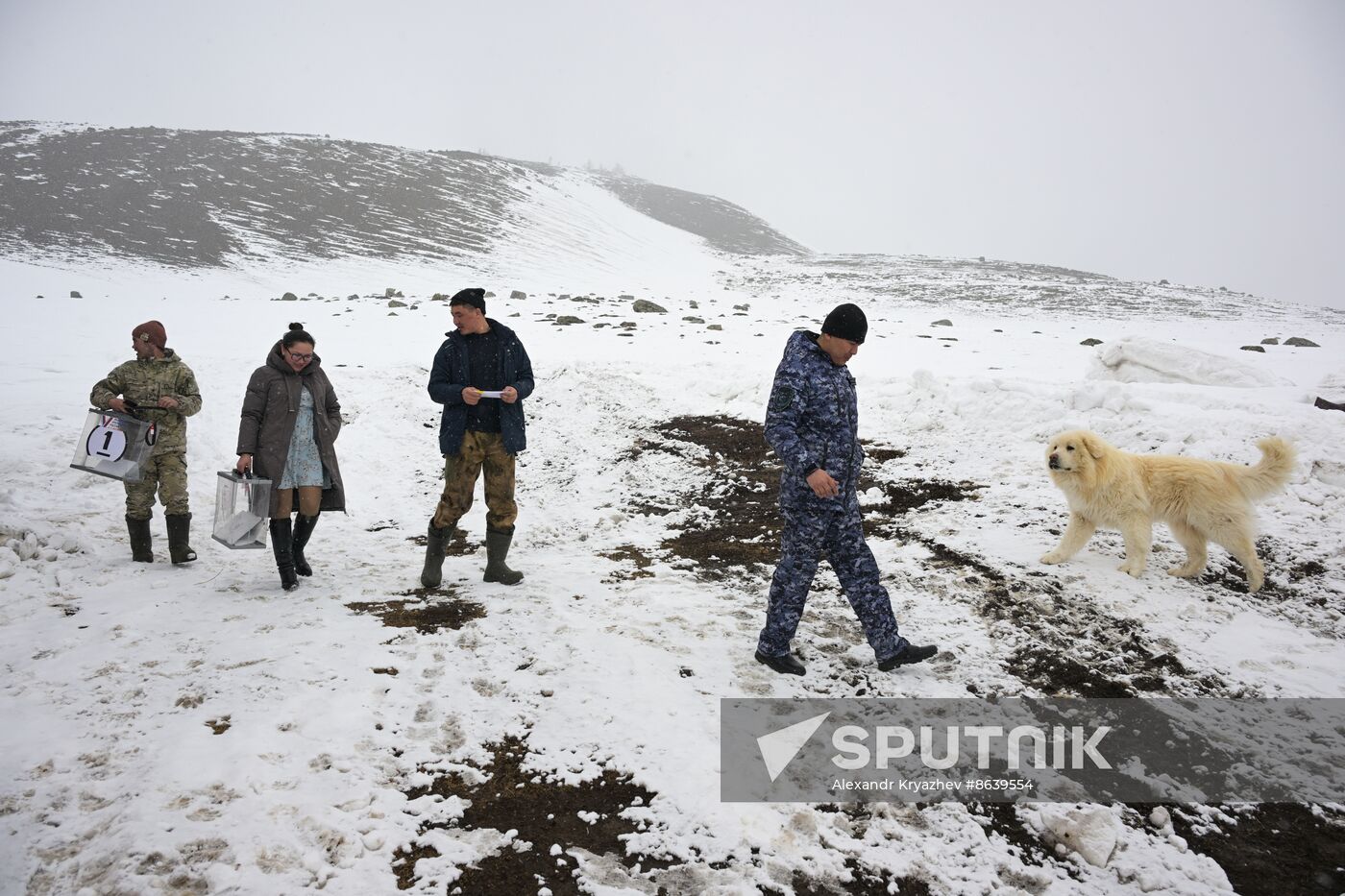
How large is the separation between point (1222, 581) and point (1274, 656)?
1193 millimetres

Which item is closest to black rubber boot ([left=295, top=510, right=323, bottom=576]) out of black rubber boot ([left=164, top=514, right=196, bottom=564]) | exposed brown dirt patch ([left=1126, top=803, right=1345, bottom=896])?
black rubber boot ([left=164, top=514, right=196, bottom=564])

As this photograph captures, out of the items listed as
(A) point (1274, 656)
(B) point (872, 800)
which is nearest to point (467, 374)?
(B) point (872, 800)

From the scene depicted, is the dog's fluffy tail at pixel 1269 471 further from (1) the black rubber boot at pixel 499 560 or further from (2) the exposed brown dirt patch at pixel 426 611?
(2) the exposed brown dirt patch at pixel 426 611

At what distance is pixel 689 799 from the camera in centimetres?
306

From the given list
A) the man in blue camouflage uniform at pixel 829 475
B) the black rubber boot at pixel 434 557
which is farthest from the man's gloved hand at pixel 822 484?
the black rubber boot at pixel 434 557

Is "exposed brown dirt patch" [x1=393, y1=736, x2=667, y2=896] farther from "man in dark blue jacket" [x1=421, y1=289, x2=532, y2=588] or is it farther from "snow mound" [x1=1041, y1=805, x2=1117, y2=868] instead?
"man in dark blue jacket" [x1=421, y1=289, x2=532, y2=588]

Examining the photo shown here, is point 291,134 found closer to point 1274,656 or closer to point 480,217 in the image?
point 480,217

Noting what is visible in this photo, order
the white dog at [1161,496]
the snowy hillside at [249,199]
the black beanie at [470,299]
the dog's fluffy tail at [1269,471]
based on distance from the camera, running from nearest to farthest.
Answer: the dog's fluffy tail at [1269,471], the white dog at [1161,496], the black beanie at [470,299], the snowy hillside at [249,199]

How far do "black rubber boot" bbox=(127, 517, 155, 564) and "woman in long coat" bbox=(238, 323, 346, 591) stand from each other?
1391 millimetres

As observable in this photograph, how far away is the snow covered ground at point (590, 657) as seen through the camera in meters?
2.70

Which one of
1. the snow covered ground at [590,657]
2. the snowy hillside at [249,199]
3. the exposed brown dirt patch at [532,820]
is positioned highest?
the snowy hillside at [249,199]

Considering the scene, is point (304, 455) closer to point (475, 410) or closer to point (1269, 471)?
point (475, 410)

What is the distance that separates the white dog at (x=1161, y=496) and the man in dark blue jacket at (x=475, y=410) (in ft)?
→ 15.4

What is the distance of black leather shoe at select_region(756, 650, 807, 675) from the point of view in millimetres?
4102
